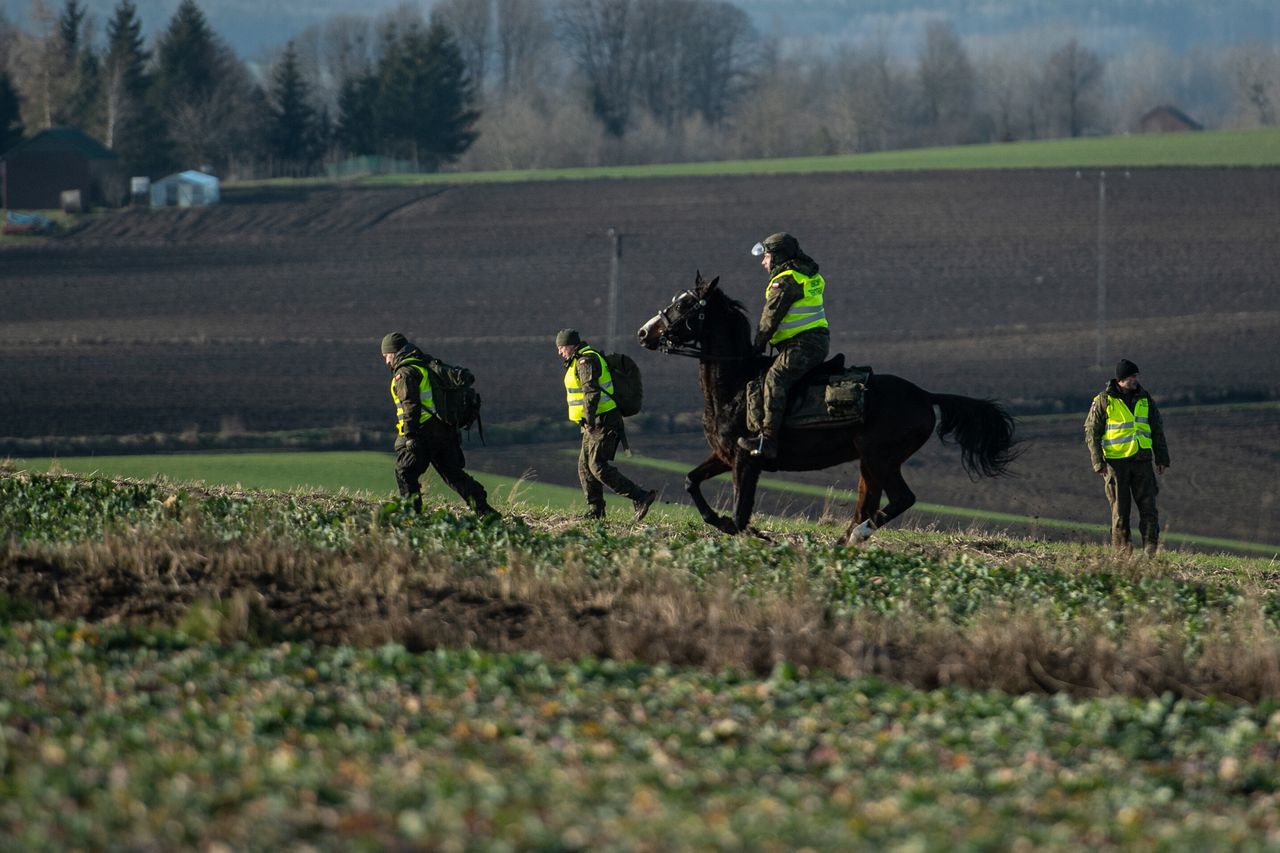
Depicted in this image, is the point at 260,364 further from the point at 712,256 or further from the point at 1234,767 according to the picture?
the point at 1234,767

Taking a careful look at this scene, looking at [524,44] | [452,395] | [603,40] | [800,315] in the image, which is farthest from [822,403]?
[524,44]

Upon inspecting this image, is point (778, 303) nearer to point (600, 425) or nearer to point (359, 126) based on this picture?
point (600, 425)

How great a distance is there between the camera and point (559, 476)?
30.6 metres

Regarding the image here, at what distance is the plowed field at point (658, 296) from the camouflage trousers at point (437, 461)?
14480 millimetres

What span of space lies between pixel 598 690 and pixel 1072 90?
125m

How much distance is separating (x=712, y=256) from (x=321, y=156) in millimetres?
41833

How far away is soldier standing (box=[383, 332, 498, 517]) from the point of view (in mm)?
14477

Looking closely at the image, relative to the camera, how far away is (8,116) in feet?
271

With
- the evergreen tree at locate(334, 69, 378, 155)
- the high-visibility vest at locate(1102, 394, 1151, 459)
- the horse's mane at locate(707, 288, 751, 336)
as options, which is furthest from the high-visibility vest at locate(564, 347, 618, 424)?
the evergreen tree at locate(334, 69, 378, 155)

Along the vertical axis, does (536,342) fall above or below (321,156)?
below

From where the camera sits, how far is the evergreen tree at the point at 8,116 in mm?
81500

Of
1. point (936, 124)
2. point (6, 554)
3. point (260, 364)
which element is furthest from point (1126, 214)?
point (936, 124)

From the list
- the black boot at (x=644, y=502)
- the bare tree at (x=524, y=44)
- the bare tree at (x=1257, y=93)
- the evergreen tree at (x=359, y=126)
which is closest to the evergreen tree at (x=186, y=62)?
the evergreen tree at (x=359, y=126)

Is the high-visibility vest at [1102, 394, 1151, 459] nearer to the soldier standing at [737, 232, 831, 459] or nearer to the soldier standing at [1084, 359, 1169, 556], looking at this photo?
the soldier standing at [1084, 359, 1169, 556]
